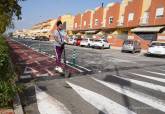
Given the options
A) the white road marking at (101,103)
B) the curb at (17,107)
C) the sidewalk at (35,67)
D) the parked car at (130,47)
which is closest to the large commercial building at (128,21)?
the parked car at (130,47)

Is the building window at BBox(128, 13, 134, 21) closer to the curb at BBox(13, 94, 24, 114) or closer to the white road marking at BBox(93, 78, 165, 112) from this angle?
the white road marking at BBox(93, 78, 165, 112)

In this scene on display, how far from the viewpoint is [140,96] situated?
7.43m

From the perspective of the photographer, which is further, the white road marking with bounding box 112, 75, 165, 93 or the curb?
the white road marking with bounding box 112, 75, 165, 93

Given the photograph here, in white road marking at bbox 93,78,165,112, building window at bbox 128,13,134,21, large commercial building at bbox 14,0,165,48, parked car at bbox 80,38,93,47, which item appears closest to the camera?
white road marking at bbox 93,78,165,112

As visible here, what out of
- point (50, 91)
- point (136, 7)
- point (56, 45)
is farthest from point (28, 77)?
point (136, 7)

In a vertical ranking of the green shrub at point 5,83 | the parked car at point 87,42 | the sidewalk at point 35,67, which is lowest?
the parked car at point 87,42

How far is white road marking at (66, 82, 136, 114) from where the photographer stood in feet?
19.3

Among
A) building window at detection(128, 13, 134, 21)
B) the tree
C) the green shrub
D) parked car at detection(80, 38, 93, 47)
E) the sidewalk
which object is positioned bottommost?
parked car at detection(80, 38, 93, 47)

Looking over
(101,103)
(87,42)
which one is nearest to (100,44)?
(87,42)

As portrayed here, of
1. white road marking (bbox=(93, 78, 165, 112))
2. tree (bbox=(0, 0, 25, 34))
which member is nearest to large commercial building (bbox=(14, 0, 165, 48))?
tree (bbox=(0, 0, 25, 34))

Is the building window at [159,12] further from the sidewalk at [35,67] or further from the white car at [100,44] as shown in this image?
the sidewalk at [35,67]

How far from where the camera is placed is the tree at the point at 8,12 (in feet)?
34.6

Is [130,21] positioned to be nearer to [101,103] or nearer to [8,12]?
[8,12]

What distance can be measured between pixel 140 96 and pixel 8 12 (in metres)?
7.91
